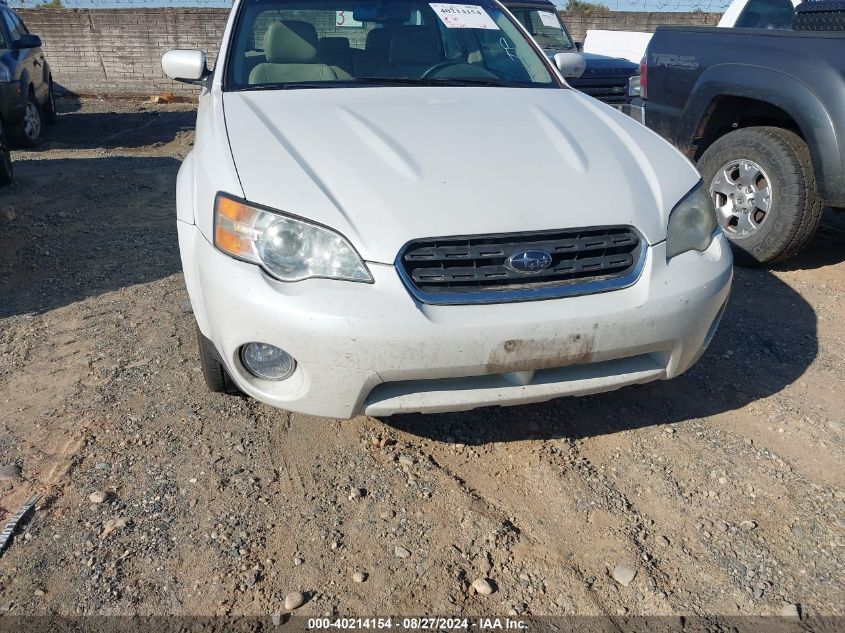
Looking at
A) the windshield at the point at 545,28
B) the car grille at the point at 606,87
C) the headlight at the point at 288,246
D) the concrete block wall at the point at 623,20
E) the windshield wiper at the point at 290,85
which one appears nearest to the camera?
the headlight at the point at 288,246

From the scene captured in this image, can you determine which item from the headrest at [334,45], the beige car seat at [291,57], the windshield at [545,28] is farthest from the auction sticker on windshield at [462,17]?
the windshield at [545,28]

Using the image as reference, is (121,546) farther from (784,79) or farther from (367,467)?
(784,79)

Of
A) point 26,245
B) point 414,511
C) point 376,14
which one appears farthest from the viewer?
point 26,245

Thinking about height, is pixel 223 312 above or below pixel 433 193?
below

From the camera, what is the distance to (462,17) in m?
4.07

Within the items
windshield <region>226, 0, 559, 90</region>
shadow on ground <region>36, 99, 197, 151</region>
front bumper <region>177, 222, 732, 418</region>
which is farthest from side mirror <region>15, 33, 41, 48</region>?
front bumper <region>177, 222, 732, 418</region>

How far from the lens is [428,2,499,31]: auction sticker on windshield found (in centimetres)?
404

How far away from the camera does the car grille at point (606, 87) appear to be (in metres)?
9.37

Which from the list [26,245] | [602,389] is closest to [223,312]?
[602,389]

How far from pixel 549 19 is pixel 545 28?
0.20m

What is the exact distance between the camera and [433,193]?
96.3 inches

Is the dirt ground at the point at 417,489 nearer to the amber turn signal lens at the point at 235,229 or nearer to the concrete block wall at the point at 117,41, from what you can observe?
the amber turn signal lens at the point at 235,229

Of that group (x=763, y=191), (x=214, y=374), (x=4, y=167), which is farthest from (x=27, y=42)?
(x=763, y=191)

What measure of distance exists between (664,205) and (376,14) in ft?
7.05
